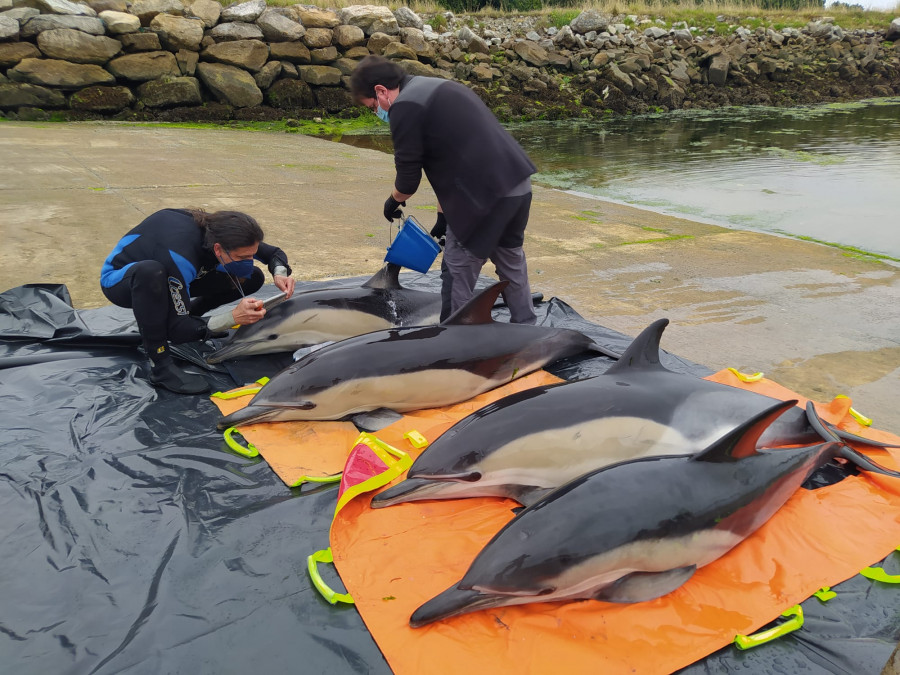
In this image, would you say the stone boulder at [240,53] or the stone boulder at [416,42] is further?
the stone boulder at [416,42]

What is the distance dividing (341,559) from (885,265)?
6932 mm

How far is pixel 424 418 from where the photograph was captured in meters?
3.79

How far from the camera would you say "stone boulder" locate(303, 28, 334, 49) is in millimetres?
20125

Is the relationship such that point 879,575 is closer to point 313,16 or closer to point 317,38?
point 317,38

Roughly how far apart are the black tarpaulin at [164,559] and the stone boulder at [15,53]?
1584 centimetres

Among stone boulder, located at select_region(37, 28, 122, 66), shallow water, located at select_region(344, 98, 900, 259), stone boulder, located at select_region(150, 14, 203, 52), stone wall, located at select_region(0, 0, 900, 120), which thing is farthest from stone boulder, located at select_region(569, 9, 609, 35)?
stone boulder, located at select_region(37, 28, 122, 66)

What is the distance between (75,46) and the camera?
16.5 metres

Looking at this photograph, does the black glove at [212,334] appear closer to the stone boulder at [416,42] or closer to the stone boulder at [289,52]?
the stone boulder at [289,52]

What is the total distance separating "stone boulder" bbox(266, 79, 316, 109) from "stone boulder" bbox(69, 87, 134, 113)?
4.00 m

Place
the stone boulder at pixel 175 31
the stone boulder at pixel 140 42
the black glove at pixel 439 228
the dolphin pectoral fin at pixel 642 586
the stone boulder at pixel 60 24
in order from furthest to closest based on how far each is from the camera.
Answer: the stone boulder at pixel 175 31 < the stone boulder at pixel 140 42 < the stone boulder at pixel 60 24 < the black glove at pixel 439 228 < the dolphin pectoral fin at pixel 642 586

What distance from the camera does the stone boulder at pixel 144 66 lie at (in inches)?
675

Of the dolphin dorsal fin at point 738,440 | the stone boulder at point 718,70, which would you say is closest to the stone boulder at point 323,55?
the stone boulder at point 718,70

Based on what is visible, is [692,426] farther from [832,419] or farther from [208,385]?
[208,385]

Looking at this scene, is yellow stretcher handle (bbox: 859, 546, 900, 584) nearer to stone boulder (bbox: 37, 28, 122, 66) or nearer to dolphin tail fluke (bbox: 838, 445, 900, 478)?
dolphin tail fluke (bbox: 838, 445, 900, 478)
